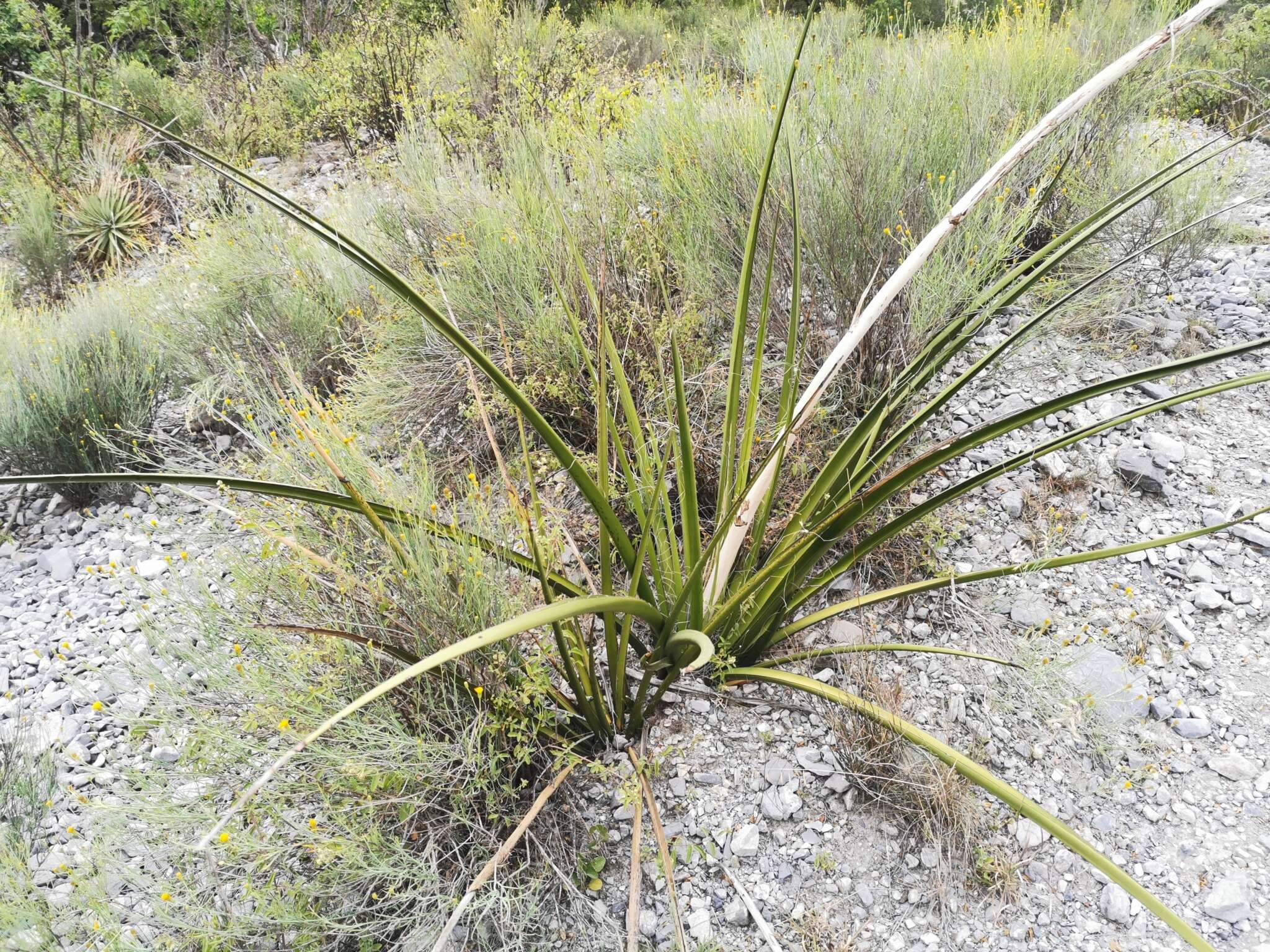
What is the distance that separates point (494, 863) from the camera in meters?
1.40

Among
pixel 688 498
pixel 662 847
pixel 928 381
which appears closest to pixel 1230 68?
pixel 928 381

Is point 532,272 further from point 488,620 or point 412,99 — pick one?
point 412,99

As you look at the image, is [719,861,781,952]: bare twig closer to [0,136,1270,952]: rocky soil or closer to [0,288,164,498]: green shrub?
[0,136,1270,952]: rocky soil

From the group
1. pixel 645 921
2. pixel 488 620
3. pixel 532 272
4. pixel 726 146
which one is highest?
pixel 726 146

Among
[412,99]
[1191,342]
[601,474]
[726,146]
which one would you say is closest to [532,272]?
[726,146]

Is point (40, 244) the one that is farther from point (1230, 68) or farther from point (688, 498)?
point (1230, 68)

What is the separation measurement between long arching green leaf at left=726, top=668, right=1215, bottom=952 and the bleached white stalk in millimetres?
279

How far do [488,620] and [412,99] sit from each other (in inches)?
187

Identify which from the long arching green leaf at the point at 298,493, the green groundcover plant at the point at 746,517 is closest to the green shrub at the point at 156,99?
the green groundcover plant at the point at 746,517

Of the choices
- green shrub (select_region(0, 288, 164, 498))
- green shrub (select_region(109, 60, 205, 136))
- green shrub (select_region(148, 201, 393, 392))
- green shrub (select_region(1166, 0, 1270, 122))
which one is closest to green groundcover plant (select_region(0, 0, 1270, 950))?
green shrub (select_region(148, 201, 393, 392))

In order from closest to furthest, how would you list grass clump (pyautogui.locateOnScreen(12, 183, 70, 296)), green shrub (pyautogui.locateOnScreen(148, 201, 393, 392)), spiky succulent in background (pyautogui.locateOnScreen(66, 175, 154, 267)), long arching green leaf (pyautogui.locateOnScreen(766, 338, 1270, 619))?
long arching green leaf (pyautogui.locateOnScreen(766, 338, 1270, 619)) < green shrub (pyautogui.locateOnScreen(148, 201, 393, 392)) < grass clump (pyautogui.locateOnScreen(12, 183, 70, 296)) < spiky succulent in background (pyautogui.locateOnScreen(66, 175, 154, 267))

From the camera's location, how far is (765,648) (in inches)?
76.9

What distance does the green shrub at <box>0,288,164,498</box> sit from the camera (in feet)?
10.0

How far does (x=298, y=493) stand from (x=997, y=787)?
121 cm
